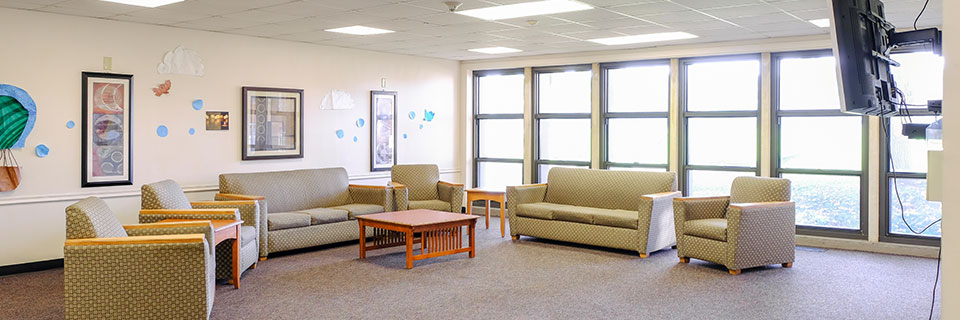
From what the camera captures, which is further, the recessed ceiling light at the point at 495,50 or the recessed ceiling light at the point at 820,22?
the recessed ceiling light at the point at 495,50

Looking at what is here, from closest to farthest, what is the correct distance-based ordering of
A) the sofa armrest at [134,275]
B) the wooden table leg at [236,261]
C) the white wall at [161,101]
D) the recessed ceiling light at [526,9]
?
the sofa armrest at [134,275]
the wooden table leg at [236,261]
the recessed ceiling light at [526,9]
the white wall at [161,101]

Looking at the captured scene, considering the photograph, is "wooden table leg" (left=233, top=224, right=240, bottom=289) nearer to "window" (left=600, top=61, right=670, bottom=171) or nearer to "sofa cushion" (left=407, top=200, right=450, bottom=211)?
"sofa cushion" (left=407, top=200, right=450, bottom=211)

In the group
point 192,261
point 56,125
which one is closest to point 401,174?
point 56,125

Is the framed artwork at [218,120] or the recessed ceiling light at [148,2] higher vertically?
the recessed ceiling light at [148,2]

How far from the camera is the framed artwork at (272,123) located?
7.58 meters

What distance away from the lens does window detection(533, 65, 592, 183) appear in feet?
30.5

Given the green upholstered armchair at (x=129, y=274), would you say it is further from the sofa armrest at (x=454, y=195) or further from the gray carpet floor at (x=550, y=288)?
the sofa armrest at (x=454, y=195)

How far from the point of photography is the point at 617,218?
6.93m

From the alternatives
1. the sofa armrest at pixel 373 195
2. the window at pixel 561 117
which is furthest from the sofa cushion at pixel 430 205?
the window at pixel 561 117

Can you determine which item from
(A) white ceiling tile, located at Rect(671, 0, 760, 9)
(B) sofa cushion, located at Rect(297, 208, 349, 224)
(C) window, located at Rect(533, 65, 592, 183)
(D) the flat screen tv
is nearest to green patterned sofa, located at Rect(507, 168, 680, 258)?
(C) window, located at Rect(533, 65, 592, 183)

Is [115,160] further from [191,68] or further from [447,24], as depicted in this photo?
[447,24]

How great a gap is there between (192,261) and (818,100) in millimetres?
6328

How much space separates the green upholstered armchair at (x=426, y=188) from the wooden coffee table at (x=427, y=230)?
4.44 ft

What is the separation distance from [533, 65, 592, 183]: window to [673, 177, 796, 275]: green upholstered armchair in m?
2.77
